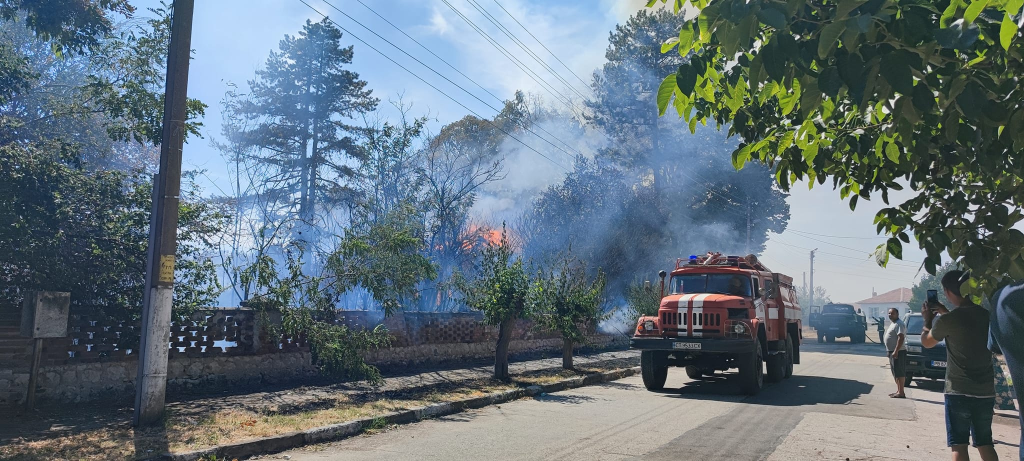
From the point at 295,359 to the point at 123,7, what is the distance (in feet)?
20.6

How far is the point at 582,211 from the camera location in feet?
99.5

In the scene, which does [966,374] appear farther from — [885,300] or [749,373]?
[885,300]

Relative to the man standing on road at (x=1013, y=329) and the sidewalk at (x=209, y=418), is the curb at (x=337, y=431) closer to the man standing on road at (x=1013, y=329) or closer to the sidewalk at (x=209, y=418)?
the sidewalk at (x=209, y=418)

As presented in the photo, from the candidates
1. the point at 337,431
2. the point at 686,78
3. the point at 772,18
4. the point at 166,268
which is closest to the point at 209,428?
the point at 337,431

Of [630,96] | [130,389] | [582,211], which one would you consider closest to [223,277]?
[130,389]

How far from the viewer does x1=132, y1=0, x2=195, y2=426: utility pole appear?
7516mm

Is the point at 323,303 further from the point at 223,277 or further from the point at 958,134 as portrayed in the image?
the point at 958,134

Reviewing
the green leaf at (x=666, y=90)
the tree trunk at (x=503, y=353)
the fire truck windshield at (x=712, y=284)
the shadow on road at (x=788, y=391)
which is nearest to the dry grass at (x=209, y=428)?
the tree trunk at (x=503, y=353)

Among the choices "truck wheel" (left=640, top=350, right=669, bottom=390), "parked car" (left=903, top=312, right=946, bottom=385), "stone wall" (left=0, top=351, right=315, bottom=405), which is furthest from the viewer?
"parked car" (left=903, top=312, right=946, bottom=385)

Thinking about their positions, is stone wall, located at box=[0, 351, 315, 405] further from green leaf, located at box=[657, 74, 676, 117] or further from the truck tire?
the truck tire

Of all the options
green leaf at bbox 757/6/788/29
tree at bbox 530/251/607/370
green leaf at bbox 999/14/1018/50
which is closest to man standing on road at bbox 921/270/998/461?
green leaf at bbox 999/14/1018/50

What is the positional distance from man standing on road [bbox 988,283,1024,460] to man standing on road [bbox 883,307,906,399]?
29.7 feet

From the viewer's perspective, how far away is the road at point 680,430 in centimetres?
711

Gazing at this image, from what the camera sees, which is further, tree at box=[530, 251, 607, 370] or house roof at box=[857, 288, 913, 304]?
house roof at box=[857, 288, 913, 304]
